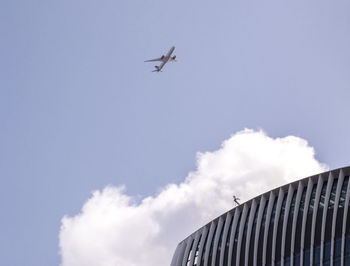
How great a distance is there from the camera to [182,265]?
80.4 meters

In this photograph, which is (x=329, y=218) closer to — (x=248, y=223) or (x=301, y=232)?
(x=301, y=232)

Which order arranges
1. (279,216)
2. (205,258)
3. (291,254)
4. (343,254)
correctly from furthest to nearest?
(205,258) < (279,216) < (291,254) < (343,254)

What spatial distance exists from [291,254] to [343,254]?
5972 mm

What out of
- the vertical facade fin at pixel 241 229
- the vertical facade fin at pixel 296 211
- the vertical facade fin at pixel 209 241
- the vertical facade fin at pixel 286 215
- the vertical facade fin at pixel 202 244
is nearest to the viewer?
the vertical facade fin at pixel 296 211

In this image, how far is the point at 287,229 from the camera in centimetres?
6938

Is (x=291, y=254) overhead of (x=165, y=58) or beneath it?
beneath

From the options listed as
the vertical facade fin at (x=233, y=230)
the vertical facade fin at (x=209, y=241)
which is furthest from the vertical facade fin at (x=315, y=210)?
the vertical facade fin at (x=209, y=241)

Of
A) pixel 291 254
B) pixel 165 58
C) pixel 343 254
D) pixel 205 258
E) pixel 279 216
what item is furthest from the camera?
pixel 165 58

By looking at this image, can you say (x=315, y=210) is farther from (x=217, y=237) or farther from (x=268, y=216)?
(x=217, y=237)

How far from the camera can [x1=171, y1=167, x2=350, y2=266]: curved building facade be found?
65188mm

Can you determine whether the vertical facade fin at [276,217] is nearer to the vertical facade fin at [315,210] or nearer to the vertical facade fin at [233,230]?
the vertical facade fin at [315,210]

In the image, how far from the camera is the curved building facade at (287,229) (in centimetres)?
6519

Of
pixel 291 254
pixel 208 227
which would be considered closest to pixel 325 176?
pixel 291 254

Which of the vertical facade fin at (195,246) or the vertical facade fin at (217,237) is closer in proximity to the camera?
the vertical facade fin at (217,237)
